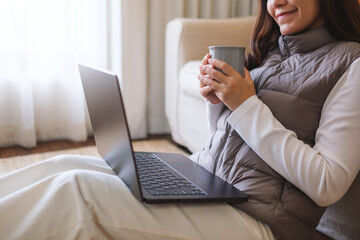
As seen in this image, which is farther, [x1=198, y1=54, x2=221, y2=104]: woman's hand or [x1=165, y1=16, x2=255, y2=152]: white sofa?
[x1=165, y1=16, x2=255, y2=152]: white sofa

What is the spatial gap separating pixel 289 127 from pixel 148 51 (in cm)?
173

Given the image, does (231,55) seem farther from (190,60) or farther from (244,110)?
(190,60)

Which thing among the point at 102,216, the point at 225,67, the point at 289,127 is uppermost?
the point at 225,67

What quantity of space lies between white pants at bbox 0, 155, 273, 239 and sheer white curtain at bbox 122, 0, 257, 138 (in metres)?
1.60

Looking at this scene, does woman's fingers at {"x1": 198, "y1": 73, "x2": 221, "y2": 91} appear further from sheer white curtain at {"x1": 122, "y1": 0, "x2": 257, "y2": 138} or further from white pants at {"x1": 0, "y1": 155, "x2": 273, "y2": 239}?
sheer white curtain at {"x1": 122, "y1": 0, "x2": 257, "y2": 138}

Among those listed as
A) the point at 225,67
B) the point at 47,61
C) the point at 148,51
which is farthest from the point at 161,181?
the point at 148,51

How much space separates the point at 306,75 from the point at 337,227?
459mm

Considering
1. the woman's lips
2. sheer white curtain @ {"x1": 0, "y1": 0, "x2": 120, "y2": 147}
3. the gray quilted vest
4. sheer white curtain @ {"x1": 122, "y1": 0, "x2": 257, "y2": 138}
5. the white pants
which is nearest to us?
the white pants

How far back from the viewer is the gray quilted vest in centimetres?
77

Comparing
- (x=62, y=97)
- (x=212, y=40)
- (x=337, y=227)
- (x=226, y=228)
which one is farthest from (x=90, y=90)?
(x=62, y=97)

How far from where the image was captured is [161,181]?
797mm

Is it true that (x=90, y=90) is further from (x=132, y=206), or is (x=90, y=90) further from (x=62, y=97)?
(x=62, y=97)

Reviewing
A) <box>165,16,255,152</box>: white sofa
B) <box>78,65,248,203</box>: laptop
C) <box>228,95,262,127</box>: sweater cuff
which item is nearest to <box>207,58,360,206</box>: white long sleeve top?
<box>228,95,262,127</box>: sweater cuff

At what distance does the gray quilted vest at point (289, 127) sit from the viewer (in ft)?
2.52
